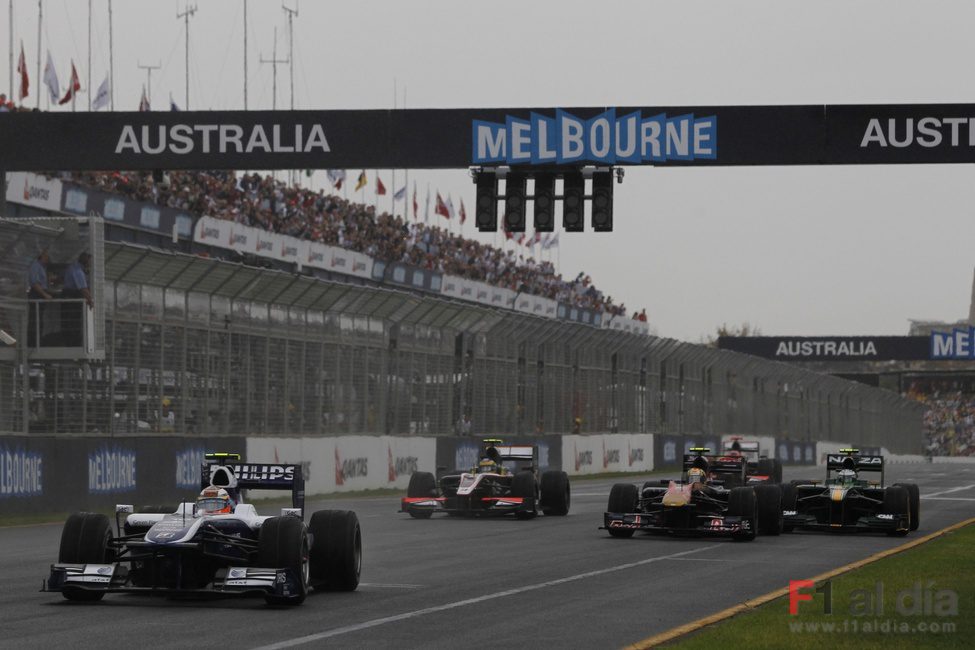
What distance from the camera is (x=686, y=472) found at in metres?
22.3

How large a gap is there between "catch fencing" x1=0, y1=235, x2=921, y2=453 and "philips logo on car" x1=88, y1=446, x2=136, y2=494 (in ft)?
1.13

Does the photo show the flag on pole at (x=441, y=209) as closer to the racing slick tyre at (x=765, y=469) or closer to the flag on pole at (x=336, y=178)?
the flag on pole at (x=336, y=178)

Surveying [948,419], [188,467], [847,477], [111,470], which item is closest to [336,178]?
[188,467]

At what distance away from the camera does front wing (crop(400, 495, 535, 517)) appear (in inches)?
974

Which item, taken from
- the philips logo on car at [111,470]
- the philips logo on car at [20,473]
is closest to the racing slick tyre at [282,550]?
the philips logo on car at [20,473]

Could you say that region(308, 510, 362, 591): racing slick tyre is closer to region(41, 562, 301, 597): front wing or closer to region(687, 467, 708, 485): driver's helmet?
region(41, 562, 301, 597): front wing

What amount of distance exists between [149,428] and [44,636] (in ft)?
53.2

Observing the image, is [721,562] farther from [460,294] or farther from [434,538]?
[460,294]

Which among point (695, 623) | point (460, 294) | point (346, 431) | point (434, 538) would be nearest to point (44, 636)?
point (695, 623)

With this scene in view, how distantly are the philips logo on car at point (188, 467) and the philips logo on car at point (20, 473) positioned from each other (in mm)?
3590

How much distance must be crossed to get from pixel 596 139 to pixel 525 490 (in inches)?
208

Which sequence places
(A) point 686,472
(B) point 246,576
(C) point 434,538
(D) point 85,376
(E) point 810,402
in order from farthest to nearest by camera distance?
(E) point 810,402 → (D) point 85,376 → (A) point 686,472 → (C) point 434,538 → (B) point 246,576

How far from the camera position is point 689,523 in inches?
813

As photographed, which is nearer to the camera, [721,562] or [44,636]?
[44,636]
